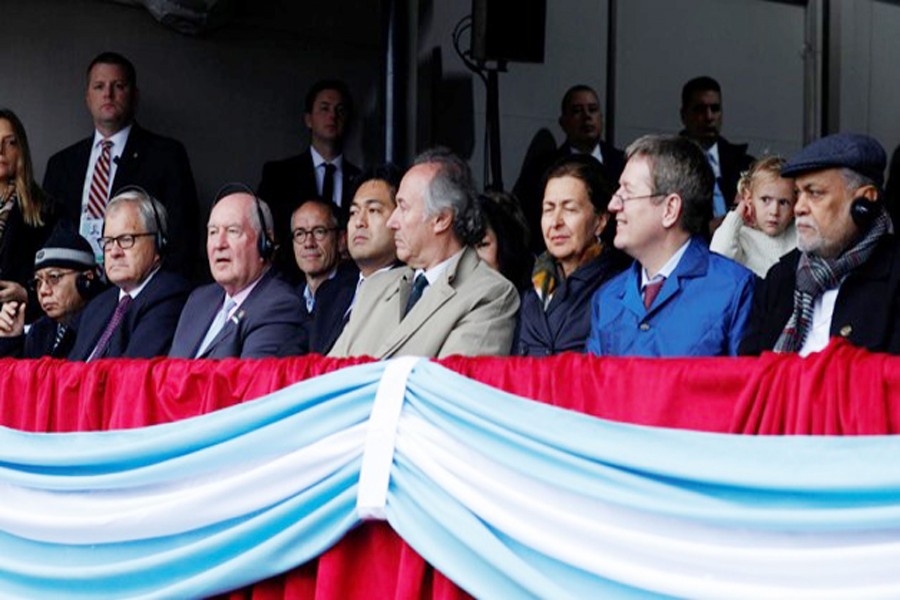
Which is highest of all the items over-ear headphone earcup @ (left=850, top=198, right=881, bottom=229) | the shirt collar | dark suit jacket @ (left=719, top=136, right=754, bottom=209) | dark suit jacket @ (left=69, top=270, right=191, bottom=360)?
dark suit jacket @ (left=719, top=136, right=754, bottom=209)

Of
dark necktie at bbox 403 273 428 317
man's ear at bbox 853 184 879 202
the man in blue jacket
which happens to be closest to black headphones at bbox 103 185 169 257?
dark necktie at bbox 403 273 428 317

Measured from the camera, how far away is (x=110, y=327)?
16.8ft

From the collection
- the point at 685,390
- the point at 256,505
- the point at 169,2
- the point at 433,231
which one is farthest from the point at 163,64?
the point at 685,390

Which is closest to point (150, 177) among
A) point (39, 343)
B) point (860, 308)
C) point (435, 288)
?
point (39, 343)

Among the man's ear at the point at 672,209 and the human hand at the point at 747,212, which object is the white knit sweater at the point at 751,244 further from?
the man's ear at the point at 672,209

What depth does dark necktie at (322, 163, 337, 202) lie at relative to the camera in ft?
23.0

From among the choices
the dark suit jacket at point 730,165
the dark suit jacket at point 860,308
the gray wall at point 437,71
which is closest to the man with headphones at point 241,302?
the dark suit jacket at point 860,308

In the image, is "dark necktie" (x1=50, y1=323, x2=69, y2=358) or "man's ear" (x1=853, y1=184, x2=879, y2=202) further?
"dark necktie" (x1=50, y1=323, x2=69, y2=358)

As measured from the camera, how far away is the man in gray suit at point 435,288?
13.7ft

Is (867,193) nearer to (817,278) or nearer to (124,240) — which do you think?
(817,278)

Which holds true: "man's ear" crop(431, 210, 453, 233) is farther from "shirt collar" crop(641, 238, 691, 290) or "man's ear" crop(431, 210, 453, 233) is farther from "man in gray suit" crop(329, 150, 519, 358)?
"shirt collar" crop(641, 238, 691, 290)

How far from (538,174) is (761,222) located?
1.93m

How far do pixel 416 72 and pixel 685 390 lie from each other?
475 centimetres

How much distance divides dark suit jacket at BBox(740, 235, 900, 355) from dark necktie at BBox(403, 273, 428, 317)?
972mm
